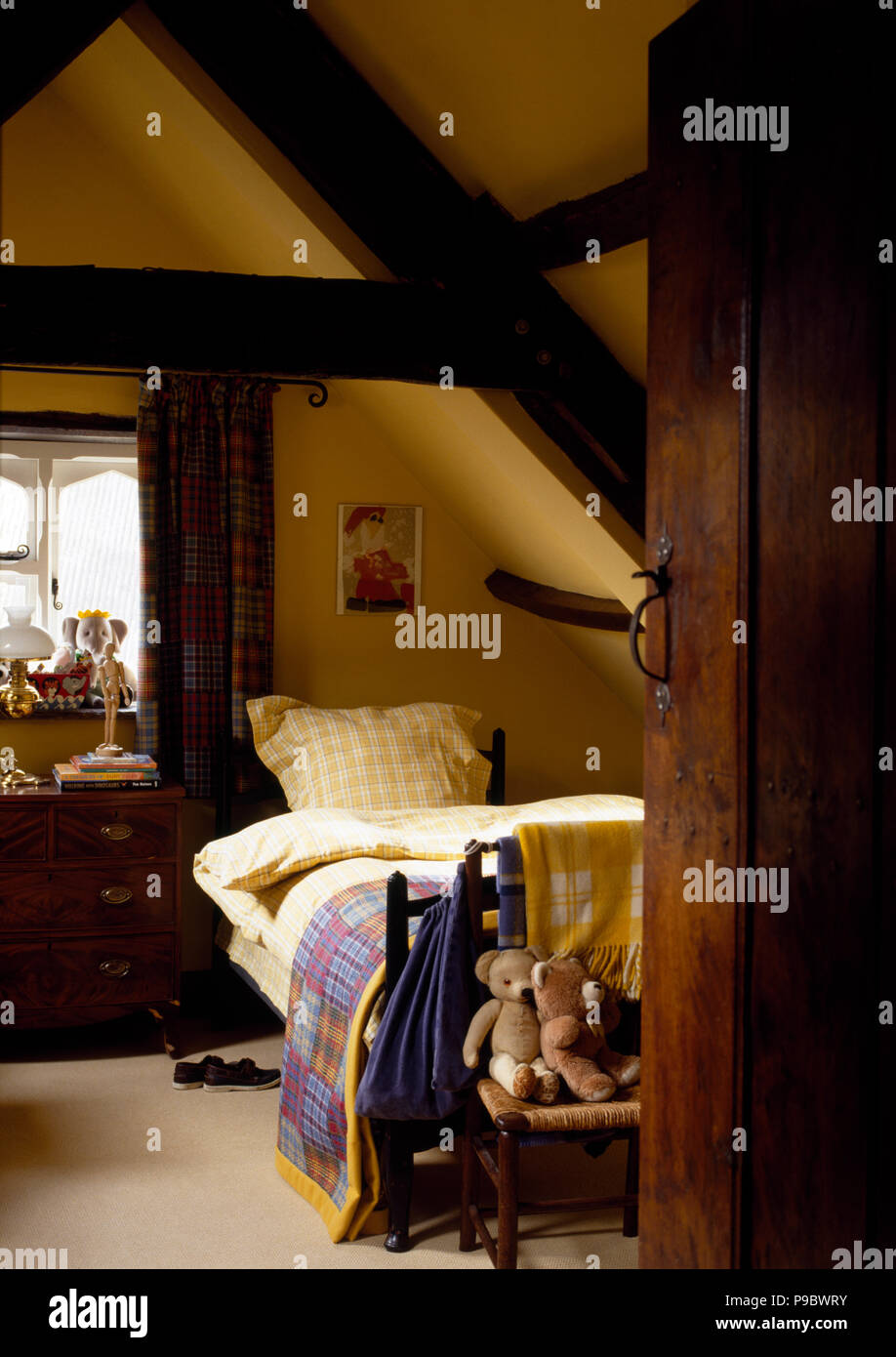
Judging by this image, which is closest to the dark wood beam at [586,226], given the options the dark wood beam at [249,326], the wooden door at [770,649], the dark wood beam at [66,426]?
the dark wood beam at [249,326]

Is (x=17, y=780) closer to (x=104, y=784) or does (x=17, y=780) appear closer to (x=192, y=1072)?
(x=104, y=784)

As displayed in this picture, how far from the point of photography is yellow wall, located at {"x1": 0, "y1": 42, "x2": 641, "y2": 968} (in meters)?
4.24

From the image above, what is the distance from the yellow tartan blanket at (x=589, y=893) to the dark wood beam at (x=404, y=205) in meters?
1.02

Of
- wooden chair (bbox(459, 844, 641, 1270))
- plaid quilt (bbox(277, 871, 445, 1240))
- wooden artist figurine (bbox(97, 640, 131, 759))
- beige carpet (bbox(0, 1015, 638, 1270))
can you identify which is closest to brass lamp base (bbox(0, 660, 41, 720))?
wooden artist figurine (bbox(97, 640, 131, 759))

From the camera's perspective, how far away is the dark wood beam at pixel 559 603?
4.01 metres

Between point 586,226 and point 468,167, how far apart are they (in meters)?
0.53

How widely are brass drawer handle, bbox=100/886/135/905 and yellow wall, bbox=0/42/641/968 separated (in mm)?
551

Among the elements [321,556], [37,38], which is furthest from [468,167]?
[321,556]

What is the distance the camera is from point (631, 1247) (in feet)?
8.77

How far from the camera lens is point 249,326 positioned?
2.97 m

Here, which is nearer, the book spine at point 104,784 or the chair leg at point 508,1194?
the chair leg at point 508,1194

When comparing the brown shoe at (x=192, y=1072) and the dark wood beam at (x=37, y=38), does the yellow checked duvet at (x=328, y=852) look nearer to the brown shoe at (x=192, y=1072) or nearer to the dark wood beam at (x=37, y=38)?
the brown shoe at (x=192, y=1072)
